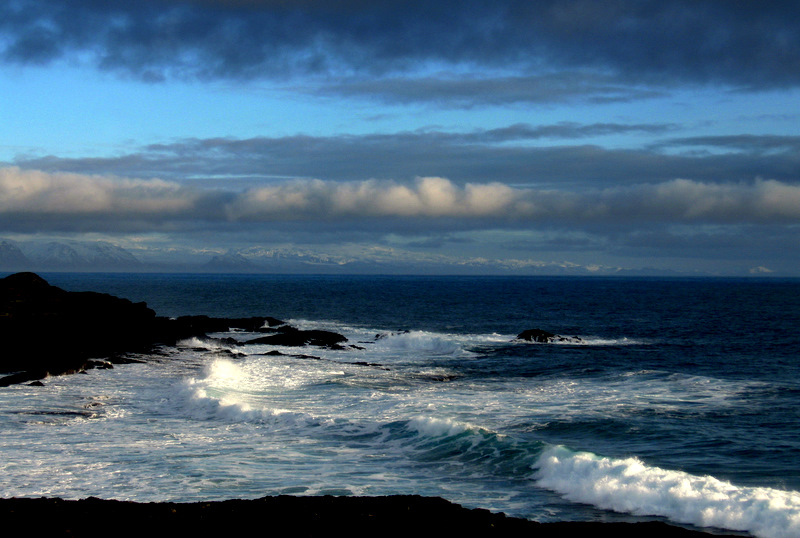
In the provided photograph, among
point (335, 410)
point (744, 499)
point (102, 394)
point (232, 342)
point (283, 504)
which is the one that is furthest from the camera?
point (232, 342)

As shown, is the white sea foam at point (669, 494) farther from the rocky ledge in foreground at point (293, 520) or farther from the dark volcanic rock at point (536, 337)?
the dark volcanic rock at point (536, 337)

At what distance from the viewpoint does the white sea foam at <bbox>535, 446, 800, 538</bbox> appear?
12883 mm

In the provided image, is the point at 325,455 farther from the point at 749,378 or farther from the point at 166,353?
the point at 166,353

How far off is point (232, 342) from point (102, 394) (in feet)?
64.5

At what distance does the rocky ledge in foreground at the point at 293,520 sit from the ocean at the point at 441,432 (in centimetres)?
165

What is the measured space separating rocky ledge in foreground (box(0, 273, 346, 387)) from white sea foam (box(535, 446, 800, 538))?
975 inches

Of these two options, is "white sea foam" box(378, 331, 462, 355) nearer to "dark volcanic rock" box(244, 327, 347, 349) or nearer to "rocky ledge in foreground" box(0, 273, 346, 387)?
"dark volcanic rock" box(244, 327, 347, 349)

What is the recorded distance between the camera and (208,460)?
17.1 m

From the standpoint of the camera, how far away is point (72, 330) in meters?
43.7

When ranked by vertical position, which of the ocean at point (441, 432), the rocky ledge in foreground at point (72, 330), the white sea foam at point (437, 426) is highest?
the rocky ledge in foreground at point (72, 330)

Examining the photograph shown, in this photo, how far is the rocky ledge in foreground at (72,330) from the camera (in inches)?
1389

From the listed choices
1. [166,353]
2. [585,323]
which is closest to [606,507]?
[166,353]

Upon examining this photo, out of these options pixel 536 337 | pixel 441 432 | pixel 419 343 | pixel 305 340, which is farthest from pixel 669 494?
pixel 536 337

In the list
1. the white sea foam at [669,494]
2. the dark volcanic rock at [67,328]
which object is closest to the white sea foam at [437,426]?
the white sea foam at [669,494]
